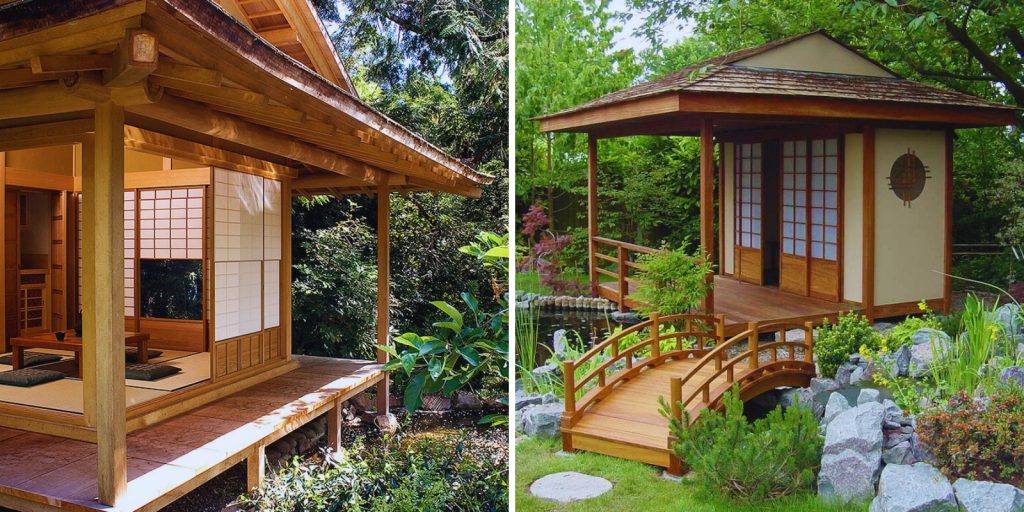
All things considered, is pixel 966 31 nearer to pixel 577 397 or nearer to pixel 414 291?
pixel 577 397

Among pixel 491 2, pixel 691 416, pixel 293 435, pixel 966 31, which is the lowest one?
pixel 293 435

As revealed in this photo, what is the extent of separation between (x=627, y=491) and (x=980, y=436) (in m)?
1.01

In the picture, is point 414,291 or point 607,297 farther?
point 414,291

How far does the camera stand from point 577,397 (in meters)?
2.62

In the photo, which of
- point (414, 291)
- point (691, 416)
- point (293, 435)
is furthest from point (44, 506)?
point (414, 291)

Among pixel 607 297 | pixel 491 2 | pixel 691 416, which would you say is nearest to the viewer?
pixel 691 416

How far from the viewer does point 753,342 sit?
225cm

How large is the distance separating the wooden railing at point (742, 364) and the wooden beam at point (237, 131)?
115 inches

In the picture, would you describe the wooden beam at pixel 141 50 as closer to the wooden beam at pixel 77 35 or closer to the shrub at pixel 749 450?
the wooden beam at pixel 77 35

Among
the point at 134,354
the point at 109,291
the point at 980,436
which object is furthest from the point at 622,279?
the point at 134,354

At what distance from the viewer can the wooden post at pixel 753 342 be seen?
2.24 metres

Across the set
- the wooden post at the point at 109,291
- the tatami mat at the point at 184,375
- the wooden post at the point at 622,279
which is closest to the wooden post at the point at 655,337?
the wooden post at the point at 622,279

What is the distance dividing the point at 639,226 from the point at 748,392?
0.61 meters

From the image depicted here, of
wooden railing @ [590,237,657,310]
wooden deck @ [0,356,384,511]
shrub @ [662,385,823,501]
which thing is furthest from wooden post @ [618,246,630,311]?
wooden deck @ [0,356,384,511]
